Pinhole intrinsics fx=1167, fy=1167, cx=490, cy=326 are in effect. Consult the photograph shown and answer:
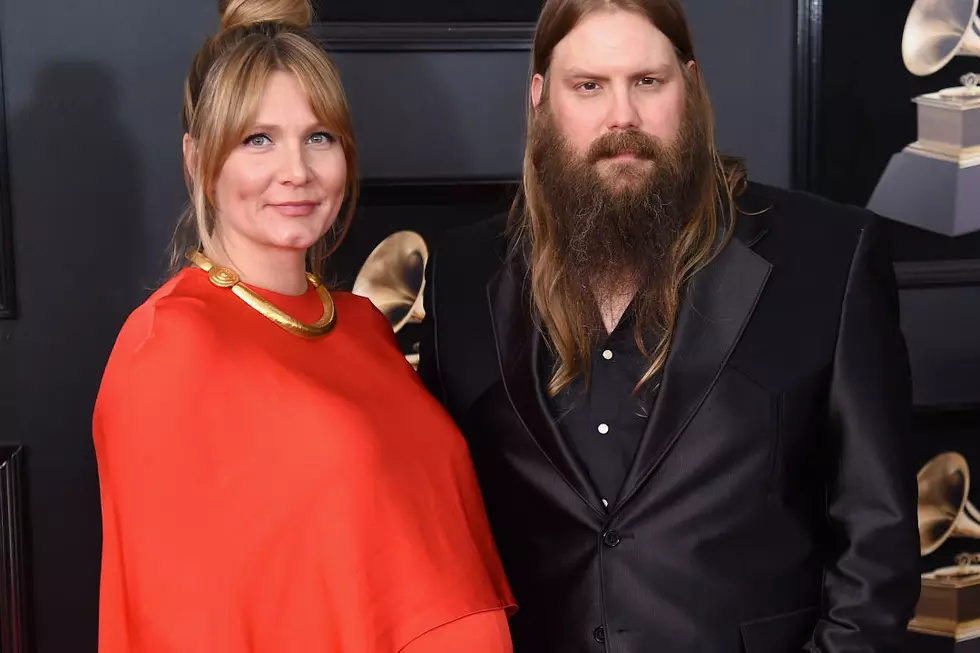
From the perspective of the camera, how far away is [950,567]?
355cm

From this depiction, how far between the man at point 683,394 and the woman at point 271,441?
21 centimetres

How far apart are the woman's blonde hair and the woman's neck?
34 mm

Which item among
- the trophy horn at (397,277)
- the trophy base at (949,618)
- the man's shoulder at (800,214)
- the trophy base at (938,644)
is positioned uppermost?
the man's shoulder at (800,214)

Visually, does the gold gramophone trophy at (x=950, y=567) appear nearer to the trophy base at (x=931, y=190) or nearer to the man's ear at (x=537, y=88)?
the trophy base at (x=931, y=190)

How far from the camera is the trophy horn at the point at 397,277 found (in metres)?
3.31

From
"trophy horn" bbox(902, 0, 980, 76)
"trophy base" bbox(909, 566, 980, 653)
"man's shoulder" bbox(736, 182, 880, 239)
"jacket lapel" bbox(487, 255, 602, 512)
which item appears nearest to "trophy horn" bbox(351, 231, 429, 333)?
"jacket lapel" bbox(487, 255, 602, 512)

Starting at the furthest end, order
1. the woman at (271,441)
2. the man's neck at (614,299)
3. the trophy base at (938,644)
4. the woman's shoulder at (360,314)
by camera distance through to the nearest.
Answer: the trophy base at (938,644), the woman's shoulder at (360,314), the man's neck at (614,299), the woman at (271,441)

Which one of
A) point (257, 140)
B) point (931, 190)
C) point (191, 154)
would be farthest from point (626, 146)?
point (931, 190)

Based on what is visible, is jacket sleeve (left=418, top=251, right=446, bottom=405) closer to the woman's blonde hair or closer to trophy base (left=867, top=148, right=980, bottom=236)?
the woman's blonde hair

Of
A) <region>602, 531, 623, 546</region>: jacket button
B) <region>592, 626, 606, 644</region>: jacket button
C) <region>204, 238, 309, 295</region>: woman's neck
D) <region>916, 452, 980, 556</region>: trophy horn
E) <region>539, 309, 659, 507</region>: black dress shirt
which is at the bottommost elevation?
<region>916, 452, 980, 556</region>: trophy horn

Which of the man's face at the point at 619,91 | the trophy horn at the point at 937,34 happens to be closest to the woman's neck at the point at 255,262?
the man's face at the point at 619,91

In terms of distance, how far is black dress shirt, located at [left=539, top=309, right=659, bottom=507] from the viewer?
2223 mm

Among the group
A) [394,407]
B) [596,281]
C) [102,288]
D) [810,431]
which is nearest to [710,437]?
[810,431]

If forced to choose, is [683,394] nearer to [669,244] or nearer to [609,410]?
[609,410]
